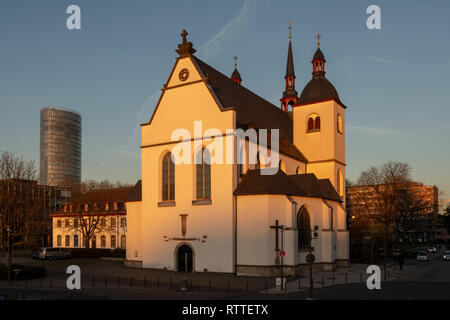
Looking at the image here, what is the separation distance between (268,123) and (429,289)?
77.8 ft

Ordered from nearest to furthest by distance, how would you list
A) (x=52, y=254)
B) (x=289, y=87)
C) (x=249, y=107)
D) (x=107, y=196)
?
(x=249, y=107), (x=52, y=254), (x=289, y=87), (x=107, y=196)

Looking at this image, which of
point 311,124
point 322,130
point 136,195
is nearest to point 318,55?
point 311,124

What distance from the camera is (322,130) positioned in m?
49.3

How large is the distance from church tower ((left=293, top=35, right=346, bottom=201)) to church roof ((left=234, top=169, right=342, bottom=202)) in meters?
8.94

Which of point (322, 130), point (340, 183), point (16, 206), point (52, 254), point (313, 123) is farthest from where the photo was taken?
point (52, 254)

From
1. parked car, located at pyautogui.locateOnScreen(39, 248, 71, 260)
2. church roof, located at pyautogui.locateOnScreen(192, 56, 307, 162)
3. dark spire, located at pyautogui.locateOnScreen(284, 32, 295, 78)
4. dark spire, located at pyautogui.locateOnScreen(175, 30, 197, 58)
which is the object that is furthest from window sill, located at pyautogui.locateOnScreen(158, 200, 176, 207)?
dark spire, located at pyautogui.locateOnScreen(284, 32, 295, 78)

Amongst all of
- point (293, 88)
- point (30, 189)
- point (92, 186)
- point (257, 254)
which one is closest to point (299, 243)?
point (257, 254)

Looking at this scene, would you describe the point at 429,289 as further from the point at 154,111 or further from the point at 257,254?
the point at 154,111

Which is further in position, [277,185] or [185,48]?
[185,48]

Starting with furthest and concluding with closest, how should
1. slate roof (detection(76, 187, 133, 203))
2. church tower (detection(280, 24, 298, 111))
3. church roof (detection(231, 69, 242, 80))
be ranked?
slate roof (detection(76, 187, 133, 203))
church roof (detection(231, 69, 242, 80))
church tower (detection(280, 24, 298, 111))

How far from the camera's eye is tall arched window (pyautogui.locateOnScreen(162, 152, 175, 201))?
40.1 meters

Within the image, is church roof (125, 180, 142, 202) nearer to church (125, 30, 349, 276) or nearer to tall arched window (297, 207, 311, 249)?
church (125, 30, 349, 276)

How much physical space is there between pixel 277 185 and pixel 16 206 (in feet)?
67.9

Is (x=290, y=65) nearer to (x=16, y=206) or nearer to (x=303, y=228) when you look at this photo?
(x=303, y=228)
